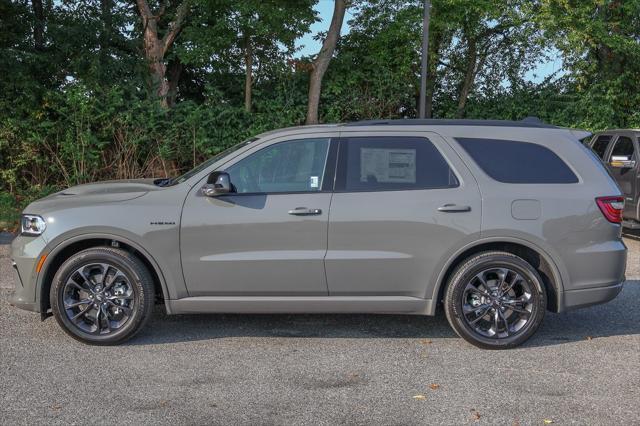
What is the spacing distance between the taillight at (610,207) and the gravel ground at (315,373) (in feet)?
3.52

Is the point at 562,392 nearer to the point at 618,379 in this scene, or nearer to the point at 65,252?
the point at 618,379

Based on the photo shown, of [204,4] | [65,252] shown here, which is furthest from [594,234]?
[204,4]

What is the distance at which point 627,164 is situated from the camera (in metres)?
11.9

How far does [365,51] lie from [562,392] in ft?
45.0

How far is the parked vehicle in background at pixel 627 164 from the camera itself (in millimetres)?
11641

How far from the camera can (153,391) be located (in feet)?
15.5

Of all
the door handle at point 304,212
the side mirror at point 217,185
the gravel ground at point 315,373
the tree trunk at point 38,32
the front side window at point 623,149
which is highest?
the tree trunk at point 38,32

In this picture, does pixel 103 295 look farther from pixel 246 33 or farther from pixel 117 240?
pixel 246 33

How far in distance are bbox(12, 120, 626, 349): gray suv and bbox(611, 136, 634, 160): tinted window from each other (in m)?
6.84

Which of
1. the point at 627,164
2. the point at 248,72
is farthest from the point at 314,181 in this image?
the point at 248,72

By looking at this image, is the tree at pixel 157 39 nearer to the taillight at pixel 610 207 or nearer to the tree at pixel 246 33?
the tree at pixel 246 33

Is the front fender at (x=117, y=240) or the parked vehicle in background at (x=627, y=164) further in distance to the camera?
the parked vehicle in background at (x=627, y=164)

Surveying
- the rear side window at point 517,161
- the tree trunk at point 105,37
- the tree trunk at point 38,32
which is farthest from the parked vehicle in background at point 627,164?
the tree trunk at point 38,32

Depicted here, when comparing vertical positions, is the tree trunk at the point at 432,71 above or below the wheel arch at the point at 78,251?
above
